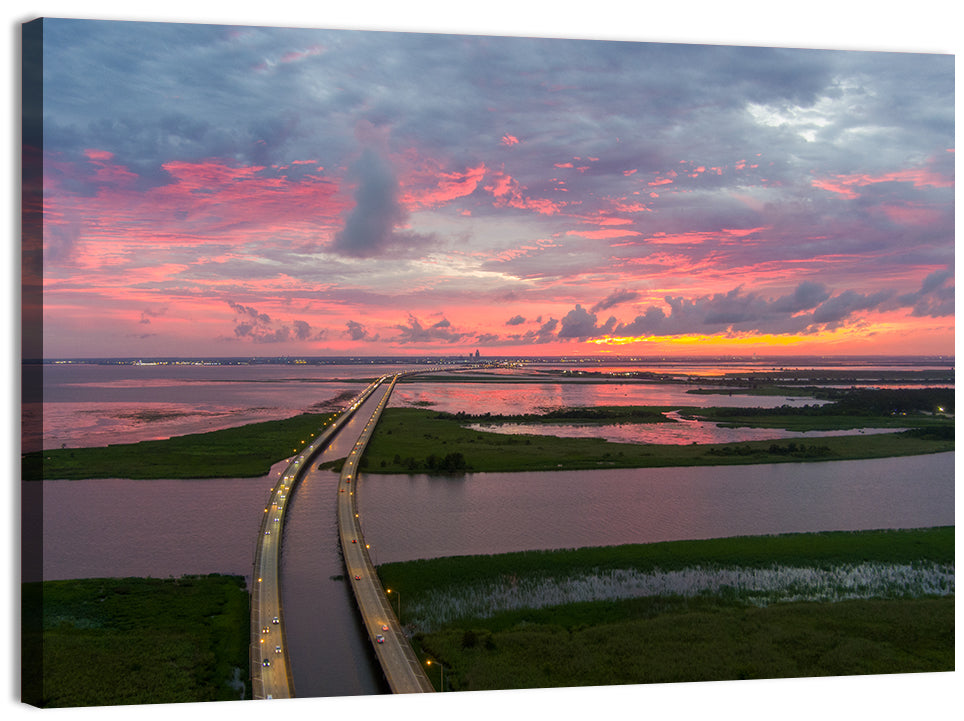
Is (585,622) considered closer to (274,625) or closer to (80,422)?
(274,625)

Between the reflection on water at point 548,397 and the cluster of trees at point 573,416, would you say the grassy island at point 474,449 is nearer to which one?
the cluster of trees at point 573,416

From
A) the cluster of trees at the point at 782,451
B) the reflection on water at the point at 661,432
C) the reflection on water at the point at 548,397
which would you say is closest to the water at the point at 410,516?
the cluster of trees at the point at 782,451

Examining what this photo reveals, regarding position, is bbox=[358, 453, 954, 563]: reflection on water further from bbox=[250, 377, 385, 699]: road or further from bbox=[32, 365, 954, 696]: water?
bbox=[250, 377, 385, 699]: road

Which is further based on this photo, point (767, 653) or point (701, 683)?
point (767, 653)

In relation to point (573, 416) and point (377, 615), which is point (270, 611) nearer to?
point (377, 615)

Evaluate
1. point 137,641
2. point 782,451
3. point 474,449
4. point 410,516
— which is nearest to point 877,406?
point 782,451

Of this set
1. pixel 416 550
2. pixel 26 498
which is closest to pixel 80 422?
pixel 416 550
